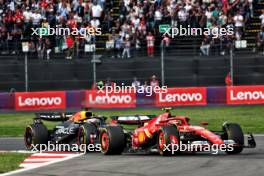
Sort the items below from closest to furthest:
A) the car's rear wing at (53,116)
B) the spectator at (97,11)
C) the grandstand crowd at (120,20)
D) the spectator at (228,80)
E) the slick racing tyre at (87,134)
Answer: the slick racing tyre at (87,134) → the car's rear wing at (53,116) → the spectator at (228,80) → the grandstand crowd at (120,20) → the spectator at (97,11)

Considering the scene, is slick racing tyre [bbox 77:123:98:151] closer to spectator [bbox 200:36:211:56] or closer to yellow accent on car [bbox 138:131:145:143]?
yellow accent on car [bbox 138:131:145:143]

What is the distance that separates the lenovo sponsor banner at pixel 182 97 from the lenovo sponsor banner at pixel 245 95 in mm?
1010

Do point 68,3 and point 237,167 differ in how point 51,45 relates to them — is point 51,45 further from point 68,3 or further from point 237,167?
point 237,167

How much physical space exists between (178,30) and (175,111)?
380cm

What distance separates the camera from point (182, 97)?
32.9m

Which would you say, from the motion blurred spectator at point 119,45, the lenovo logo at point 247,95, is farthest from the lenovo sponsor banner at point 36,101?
the lenovo logo at point 247,95

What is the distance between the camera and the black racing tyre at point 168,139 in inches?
648

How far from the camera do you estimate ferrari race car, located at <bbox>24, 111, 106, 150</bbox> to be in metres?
18.4

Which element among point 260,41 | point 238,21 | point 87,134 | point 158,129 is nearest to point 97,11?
point 238,21

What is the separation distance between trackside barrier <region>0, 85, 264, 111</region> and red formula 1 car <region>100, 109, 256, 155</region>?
46.8 ft

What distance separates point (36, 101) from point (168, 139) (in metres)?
17.0

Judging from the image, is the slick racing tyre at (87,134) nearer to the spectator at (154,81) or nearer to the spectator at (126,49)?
the spectator at (154,81)

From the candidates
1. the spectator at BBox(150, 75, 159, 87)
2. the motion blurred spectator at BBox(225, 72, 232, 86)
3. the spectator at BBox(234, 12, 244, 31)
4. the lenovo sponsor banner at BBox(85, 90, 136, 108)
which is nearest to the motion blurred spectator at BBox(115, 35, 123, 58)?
the spectator at BBox(150, 75, 159, 87)

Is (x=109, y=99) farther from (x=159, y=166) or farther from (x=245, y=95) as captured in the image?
(x=159, y=166)
